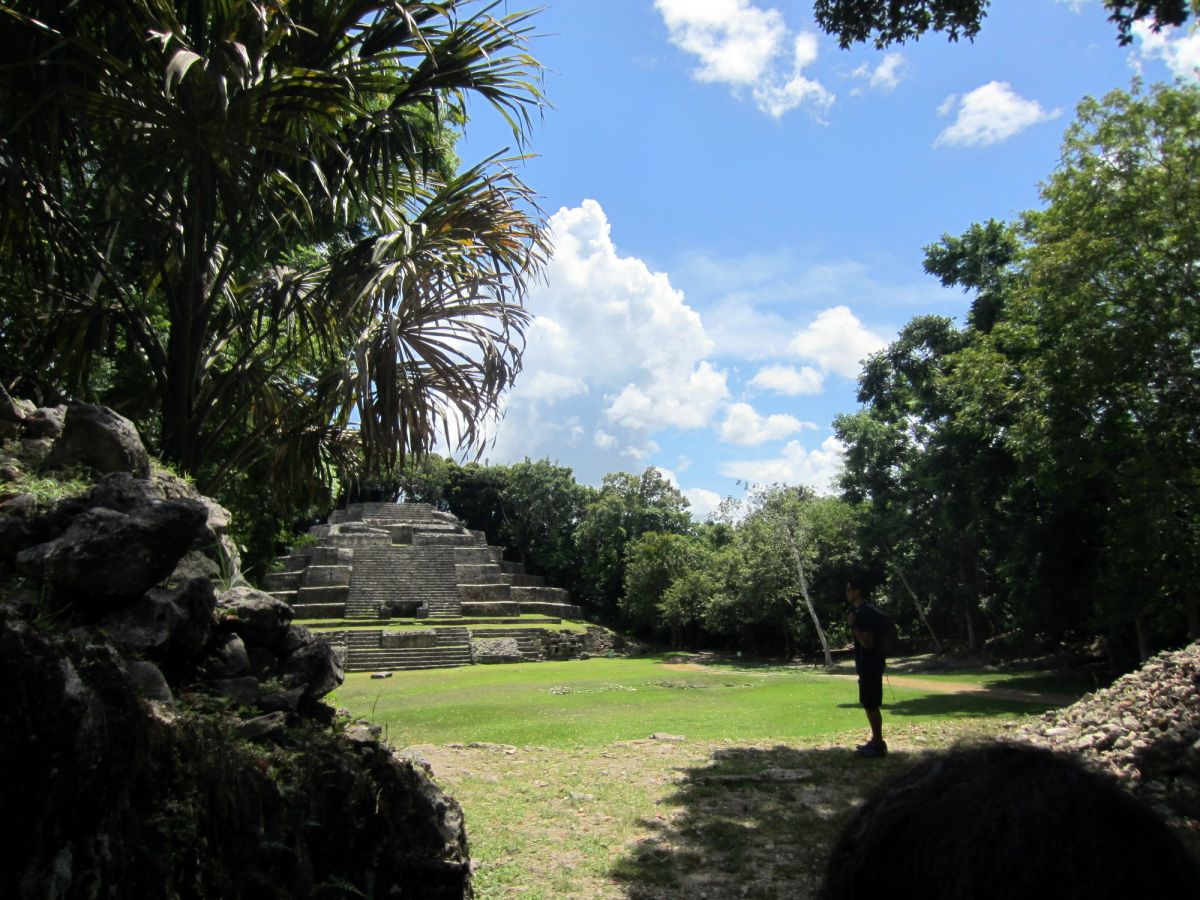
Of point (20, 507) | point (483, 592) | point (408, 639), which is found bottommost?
point (408, 639)

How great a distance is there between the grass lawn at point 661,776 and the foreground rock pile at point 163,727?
2.98ft

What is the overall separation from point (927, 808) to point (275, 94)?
5166 millimetres

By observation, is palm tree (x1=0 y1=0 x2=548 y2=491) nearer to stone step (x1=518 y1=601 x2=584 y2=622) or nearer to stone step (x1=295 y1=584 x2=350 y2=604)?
stone step (x1=295 y1=584 x2=350 y2=604)

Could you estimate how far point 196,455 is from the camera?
564cm

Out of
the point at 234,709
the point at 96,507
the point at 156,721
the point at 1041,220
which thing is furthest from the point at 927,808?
the point at 1041,220

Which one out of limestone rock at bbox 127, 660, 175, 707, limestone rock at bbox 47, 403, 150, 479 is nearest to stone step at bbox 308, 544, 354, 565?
limestone rock at bbox 47, 403, 150, 479

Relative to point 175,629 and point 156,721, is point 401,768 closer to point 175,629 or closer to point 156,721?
point 175,629

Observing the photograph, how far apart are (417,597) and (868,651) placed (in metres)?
29.6

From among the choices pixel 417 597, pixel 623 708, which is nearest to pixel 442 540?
pixel 417 597

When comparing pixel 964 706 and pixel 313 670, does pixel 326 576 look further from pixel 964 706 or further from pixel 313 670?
pixel 313 670

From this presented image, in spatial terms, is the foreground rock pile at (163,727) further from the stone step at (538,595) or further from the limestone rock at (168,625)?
the stone step at (538,595)

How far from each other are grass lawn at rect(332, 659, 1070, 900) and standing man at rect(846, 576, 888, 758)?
16.9 inches

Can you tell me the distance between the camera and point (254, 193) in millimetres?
4777

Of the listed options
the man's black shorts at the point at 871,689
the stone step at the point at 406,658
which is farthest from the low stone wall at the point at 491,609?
the man's black shorts at the point at 871,689
